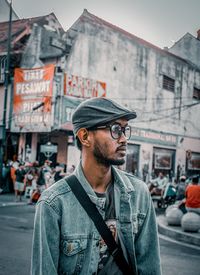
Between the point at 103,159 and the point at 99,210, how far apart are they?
0.26 meters

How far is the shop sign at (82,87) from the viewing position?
23625mm

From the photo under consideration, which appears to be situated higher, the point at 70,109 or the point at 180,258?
the point at 70,109

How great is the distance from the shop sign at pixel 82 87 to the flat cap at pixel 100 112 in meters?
21.3

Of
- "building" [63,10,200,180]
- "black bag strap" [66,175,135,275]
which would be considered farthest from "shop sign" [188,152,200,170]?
"black bag strap" [66,175,135,275]

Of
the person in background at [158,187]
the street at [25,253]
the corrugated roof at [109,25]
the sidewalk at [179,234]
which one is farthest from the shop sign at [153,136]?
the street at [25,253]

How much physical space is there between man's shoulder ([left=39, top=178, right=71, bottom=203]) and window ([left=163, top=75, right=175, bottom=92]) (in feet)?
99.9

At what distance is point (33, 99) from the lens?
23.9 meters

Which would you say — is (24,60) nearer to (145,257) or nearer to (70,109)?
(70,109)

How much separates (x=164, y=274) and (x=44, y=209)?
194 inches

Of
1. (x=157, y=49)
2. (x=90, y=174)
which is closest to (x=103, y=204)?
(x=90, y=174)

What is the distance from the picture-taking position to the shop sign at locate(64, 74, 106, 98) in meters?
23.6

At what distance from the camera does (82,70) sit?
2509 centimetres

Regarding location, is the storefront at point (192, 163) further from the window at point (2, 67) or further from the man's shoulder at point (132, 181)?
the man's shoulder at point (132, 181)

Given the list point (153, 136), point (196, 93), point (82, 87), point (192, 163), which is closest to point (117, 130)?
point (82, 87)
